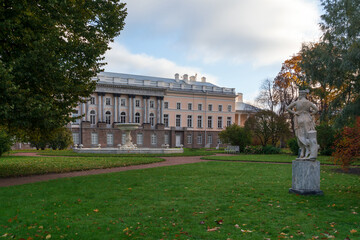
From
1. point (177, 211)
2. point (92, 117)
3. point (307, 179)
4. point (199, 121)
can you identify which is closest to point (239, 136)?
point (307, 179)

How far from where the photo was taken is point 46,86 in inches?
442

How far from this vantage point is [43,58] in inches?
400

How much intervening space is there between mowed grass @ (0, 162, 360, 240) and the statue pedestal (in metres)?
0.36

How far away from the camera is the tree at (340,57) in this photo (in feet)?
55.5

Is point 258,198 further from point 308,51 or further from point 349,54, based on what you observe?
point 308,51

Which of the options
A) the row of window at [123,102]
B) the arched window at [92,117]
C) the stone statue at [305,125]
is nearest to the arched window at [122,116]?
the row of window at [123,102]

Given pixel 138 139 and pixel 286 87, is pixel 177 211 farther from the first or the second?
pixel 138 139

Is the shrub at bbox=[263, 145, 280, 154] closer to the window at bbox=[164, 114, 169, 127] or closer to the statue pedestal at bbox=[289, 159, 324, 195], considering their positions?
the statue pedestal at bbox=[289, 159, 324, 195]

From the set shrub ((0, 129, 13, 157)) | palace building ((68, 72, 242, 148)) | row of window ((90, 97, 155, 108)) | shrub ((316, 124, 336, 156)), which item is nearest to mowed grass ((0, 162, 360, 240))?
shrub ((0, 129, 13, 157))

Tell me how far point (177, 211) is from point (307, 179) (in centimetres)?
390

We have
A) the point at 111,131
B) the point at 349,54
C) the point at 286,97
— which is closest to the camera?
the point at 349,54

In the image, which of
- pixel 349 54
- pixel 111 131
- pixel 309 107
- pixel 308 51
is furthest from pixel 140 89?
pixel 309 107

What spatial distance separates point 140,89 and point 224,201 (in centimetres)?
4951

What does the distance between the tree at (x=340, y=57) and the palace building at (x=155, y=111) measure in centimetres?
3557
